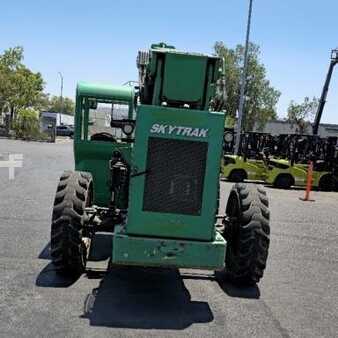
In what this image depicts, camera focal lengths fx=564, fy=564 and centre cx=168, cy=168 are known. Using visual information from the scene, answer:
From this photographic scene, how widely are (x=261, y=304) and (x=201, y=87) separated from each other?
2589 millimetres

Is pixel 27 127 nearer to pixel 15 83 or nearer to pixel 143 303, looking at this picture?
pixel 15 83

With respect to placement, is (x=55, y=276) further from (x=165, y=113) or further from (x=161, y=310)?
(x=165, y=113)

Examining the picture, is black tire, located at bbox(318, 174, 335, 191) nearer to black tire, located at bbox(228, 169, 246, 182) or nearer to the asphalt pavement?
black tire, located at bbox(228, 169, 246, 182)

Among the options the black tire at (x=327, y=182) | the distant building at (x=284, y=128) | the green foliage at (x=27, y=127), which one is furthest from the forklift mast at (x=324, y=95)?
the distant building at (x=284, y=128)

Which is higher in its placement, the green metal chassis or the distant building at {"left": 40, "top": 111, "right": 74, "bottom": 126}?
the green metal chassis

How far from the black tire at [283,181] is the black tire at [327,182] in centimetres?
155

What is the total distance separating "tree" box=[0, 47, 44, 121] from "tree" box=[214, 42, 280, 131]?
21.2 metres

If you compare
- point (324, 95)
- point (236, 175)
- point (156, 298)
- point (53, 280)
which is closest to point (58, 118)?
point (324, 95)

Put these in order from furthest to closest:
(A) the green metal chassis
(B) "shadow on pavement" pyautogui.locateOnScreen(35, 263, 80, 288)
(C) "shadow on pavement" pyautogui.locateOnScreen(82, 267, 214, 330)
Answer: (B) "shadow on pavement" pyautogui.locateOnScreen(35, 263, 80, 288) → (A) the green metal chassis → (C) "shadow on pavement" pyautogui.locateOnScreen(82, 267, 214, 330)

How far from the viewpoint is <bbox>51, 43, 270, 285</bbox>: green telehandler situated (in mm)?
6039

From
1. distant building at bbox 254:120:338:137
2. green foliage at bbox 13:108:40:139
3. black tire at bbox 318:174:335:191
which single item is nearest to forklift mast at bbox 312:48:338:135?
black tire at bbox 318:174:335:191

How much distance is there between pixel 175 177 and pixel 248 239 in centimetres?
124

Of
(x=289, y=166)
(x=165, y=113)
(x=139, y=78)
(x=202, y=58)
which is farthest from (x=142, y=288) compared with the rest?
(x=289, y=166)

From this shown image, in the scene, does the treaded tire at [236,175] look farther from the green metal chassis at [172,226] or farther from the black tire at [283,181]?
the green metal chassis at [172,226]
